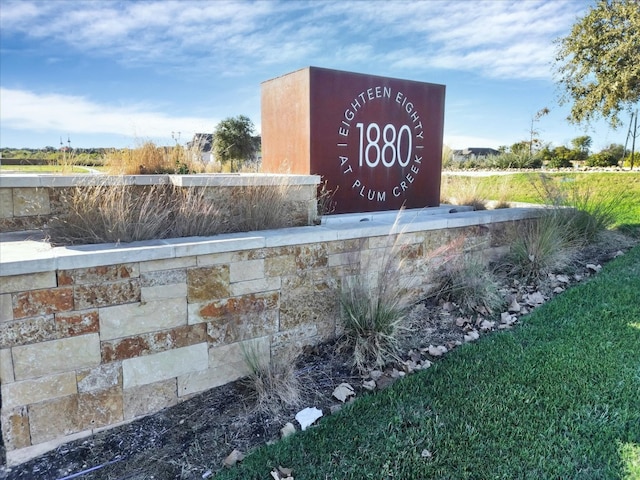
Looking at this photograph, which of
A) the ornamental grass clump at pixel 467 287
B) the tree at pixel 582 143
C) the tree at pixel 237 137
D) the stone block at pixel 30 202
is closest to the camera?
the stone block at pixel 30 202

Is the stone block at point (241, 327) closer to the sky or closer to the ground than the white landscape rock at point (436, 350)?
closer to the sky

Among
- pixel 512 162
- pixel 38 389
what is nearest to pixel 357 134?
pixel 38 389

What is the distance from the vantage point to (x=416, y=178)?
19.6ft

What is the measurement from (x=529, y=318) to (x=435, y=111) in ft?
10.4

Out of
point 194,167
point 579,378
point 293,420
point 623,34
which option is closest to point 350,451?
point 293,420

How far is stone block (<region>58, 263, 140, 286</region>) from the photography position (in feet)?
8.48

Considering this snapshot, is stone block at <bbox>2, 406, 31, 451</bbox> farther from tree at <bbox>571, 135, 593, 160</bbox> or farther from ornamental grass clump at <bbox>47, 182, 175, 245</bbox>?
tree at <bbox>571, 135, 593, 160</bbox>

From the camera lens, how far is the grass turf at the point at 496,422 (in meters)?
2.26

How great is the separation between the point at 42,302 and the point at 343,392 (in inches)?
72.9

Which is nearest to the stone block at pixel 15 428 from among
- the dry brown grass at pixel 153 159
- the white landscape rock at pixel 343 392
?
the white landscape rock at pixel 343 392

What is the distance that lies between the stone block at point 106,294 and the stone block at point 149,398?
0.56 metres

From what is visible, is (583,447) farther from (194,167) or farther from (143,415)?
(194,167)

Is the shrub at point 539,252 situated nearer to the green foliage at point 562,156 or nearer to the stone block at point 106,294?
the stone block at point 106,294

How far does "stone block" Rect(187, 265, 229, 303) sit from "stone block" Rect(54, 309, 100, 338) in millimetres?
561
